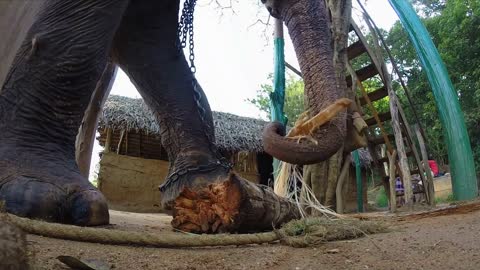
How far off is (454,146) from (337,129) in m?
4.58

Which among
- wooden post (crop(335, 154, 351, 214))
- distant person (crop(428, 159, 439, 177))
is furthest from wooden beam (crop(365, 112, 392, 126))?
distant person (crop(428, 159, 439, 177))

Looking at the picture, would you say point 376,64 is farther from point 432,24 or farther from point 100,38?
point 432,24

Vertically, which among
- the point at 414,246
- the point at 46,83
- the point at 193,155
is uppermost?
the point at 46,83

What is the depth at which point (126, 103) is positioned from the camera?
31.4ft

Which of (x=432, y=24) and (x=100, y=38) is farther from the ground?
(x=432, y=24)

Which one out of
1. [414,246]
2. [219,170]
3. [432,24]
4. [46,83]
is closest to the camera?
[414,246]

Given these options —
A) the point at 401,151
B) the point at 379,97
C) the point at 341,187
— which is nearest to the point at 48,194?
the point at 341,187

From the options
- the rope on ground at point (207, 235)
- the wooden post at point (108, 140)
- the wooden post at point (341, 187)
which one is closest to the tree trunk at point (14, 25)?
the rope on ground at point (207, 235)

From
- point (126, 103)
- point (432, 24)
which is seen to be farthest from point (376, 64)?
point (432, 24)

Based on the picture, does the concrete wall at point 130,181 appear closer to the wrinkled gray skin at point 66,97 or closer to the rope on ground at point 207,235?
the wrinkled gray skin at point 66,97

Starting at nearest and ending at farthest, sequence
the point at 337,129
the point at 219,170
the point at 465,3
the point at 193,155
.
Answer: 1. the point at 337,129
2. the point at 219,170
3. the point at 193,155
4. the point at 465,3

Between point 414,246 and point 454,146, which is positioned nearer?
point 414,246

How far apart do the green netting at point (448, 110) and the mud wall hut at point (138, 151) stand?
4.82 meters

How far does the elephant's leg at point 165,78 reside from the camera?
2.64 metres
